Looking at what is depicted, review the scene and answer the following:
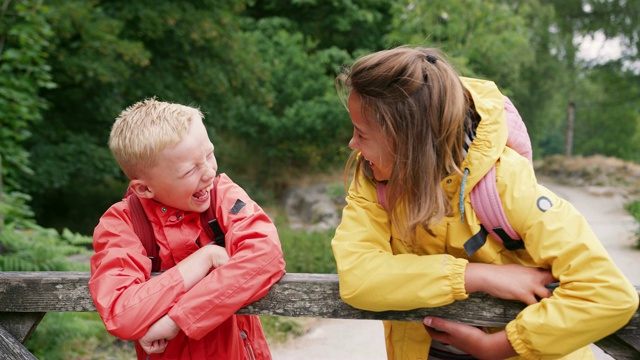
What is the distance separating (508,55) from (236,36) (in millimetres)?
7311

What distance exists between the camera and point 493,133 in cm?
157

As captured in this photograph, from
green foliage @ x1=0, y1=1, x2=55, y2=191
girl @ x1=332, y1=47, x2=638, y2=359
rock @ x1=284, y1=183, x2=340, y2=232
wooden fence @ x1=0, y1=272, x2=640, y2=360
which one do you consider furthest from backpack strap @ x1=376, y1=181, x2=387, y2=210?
rock @ x1=284, y1=183, x2=340, y2=232

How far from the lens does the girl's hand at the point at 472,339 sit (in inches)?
60.6

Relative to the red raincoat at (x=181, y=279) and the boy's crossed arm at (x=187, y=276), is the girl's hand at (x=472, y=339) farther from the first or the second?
the boy's crossed arm at (x=187, y=276)

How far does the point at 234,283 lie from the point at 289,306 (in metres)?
0.18

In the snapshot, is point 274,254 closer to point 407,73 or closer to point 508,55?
point 407,73

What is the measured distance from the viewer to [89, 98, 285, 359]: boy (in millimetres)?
1673

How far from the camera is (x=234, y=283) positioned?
167 cm

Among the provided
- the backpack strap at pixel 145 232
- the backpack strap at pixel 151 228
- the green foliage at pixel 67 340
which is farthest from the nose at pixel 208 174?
the green foliage at pixel 67 340

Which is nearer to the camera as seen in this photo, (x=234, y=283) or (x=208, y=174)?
(x=234, y=283)

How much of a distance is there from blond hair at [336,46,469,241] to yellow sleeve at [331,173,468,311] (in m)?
0.11

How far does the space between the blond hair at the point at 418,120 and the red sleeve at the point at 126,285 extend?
716 mm

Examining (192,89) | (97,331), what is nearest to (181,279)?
(97,331)

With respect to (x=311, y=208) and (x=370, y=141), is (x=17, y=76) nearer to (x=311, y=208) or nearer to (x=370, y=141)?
(x=370, y=141)
